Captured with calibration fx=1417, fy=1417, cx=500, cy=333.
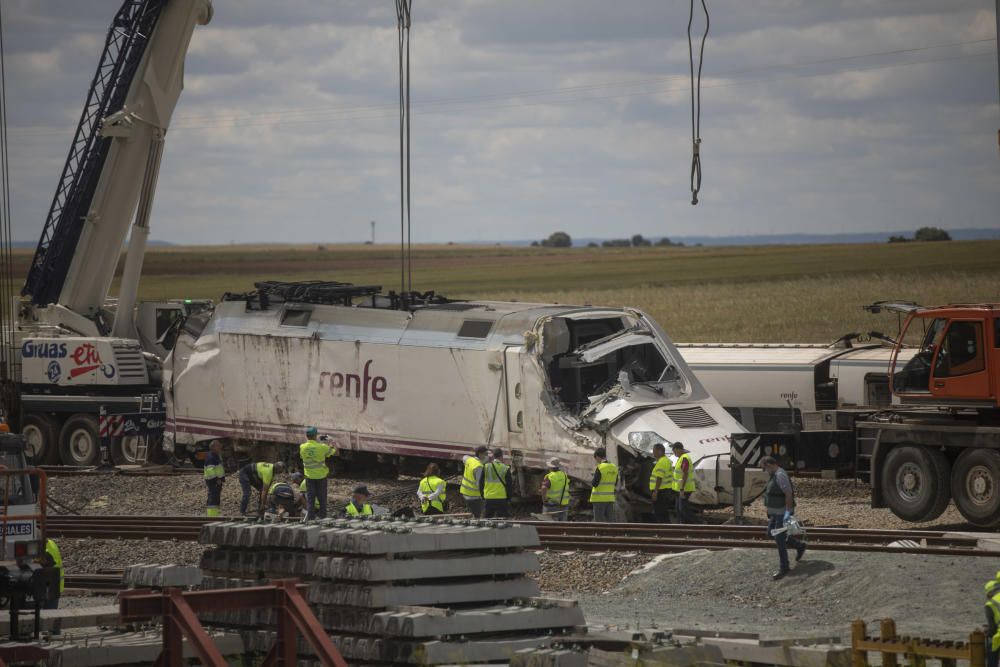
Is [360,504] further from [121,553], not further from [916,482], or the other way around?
[916,482]

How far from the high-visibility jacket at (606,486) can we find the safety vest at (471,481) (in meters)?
1.65

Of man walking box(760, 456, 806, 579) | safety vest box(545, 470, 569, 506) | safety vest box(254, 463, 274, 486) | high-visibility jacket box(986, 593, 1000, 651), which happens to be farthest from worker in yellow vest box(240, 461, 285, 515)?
high-visibility jacket box(986, 593, 1000, 651)

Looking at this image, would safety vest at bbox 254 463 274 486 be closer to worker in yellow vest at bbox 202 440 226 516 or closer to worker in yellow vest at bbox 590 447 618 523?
worker in yellow vest at bbox 202 440 226 516

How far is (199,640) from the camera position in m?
10.1

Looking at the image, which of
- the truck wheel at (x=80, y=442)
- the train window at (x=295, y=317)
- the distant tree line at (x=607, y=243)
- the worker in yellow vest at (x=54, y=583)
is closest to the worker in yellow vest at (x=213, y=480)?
Answer: the train window at (x=295, y=317)

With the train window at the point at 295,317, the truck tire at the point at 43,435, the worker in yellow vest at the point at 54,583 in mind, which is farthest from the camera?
the truck tire at the point at 43,435

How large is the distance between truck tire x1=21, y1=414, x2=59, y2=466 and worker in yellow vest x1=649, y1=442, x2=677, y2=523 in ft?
47.0

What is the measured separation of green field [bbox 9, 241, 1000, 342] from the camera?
56.2 m

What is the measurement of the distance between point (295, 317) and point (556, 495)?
7366mm

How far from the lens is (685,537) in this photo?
1858 centimetres

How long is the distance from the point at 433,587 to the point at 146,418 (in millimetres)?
17654

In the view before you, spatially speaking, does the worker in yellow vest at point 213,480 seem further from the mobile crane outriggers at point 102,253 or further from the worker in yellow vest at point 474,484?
the mobile crane outriggers at point 102,253

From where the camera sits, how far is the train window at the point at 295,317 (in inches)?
990

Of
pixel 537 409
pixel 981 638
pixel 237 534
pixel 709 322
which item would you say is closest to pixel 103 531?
pixel 537 409
